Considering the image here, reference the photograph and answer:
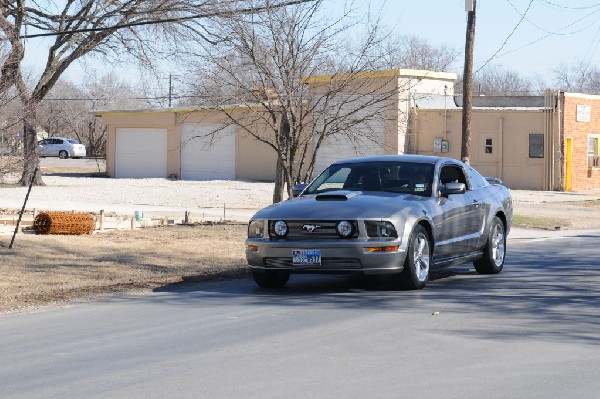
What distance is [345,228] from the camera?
12.3 meters

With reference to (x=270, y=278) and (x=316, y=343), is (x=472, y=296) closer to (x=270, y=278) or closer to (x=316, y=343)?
(x=270, y=278)

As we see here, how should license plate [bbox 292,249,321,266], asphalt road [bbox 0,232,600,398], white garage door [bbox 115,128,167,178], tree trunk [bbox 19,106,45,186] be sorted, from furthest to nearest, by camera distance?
white garage door [bbox 115,128,167,178] < tree trunk [bbox 19,106,45,186] < license plate [bbox 292,249,321,266] < asphalt road [bbox 0,232,600,398]

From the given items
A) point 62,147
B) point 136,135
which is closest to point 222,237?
point 136,135

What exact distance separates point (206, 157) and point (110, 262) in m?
37.8

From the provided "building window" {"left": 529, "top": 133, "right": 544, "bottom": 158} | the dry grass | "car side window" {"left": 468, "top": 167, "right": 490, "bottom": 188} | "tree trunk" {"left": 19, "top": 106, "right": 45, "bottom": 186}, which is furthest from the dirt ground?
"building window" {"left": 529, "top": 133, "right": 544, "bottom": 158}

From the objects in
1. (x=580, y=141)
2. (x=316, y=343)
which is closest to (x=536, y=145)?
(x=580, y=141)

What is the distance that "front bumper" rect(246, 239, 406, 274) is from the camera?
1226cm

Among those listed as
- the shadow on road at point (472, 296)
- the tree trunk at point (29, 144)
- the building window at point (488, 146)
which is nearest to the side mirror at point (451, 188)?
the shadow on road at point (472, 296)

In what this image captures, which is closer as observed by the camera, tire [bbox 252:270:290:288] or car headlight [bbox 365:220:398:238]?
car headlight [bbox 365:220:398:238]

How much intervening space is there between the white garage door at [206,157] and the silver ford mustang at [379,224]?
37994 millimetres

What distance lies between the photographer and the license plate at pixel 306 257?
12.4 m

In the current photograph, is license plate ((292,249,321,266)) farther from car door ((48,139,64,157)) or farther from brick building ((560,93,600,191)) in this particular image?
car door ((48,139,64,157))

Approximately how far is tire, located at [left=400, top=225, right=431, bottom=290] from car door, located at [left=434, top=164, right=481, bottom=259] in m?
0.30

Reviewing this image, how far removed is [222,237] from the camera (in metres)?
19.2
